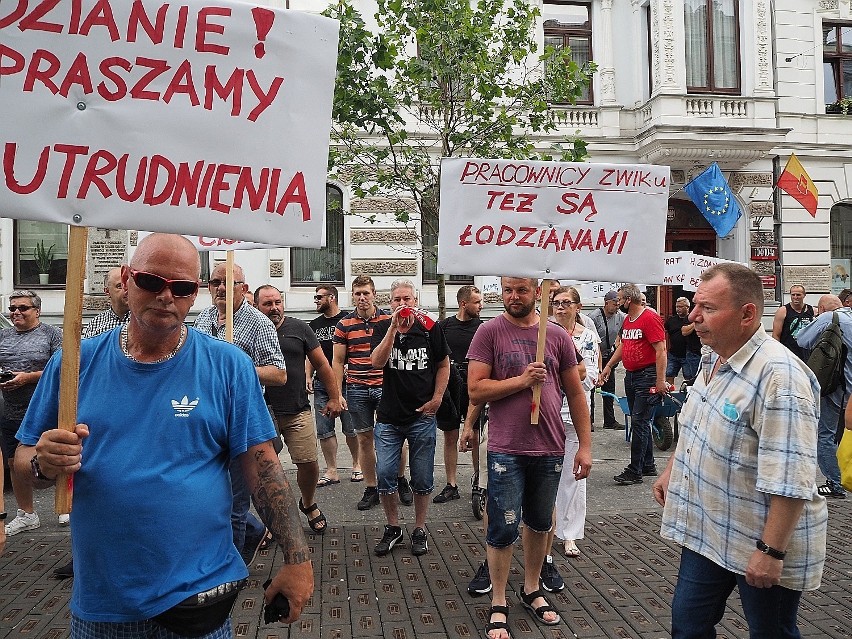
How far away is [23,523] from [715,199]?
14444 millimetres

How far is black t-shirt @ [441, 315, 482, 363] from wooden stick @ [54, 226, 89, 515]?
17.4 feet

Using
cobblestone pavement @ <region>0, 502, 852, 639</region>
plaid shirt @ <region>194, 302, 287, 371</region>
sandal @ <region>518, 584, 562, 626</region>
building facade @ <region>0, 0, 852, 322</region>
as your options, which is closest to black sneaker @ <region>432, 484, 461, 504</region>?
cobblestone pavement @ <region>0, 502, 852, 639</region>

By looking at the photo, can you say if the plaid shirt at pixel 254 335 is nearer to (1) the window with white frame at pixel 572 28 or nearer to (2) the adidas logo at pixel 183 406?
(2) the adidas logo at pixel 183 406

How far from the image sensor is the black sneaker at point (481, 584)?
4.62 metres

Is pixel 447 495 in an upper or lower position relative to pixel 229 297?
lower

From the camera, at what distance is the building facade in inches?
630

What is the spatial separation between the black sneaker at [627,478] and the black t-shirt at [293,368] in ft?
11.0

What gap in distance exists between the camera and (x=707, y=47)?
17.2m

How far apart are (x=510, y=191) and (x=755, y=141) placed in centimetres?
1428

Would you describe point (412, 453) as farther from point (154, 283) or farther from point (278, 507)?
point (154, 283)

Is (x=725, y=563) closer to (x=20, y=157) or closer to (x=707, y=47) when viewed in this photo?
(x=20, y=157)

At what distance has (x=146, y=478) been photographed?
84.1 inches


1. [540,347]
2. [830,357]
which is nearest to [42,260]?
[540,347]

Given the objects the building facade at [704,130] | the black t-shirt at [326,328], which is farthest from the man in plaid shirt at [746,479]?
the building facade at [704,130]
